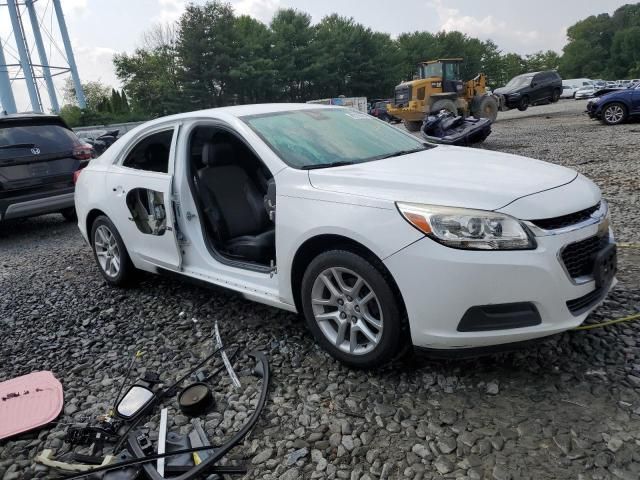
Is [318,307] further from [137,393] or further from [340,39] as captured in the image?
[340,39]

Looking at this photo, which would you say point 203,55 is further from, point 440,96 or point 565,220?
point 565,220

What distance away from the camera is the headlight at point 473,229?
224 centimetres

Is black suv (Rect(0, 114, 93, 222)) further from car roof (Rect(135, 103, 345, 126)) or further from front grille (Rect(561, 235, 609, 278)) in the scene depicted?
front grille (Rect(561, 235, 609, 278))

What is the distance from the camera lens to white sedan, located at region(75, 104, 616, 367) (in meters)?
2.26

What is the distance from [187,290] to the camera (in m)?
4.39

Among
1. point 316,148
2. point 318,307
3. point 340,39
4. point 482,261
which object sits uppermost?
point 340,39

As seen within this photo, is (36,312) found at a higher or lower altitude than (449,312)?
lower

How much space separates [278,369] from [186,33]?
149ft

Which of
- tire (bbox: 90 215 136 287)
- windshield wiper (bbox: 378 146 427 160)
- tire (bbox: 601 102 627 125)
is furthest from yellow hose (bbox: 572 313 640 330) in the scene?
tire (bbox: 601 102 627 125)

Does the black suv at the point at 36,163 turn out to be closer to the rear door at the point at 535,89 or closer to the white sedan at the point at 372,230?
the white sedan at the point at 372,230

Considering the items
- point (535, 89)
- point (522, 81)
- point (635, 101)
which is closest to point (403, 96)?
point (635, 101)

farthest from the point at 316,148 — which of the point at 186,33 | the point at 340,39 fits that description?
the point at 340,39

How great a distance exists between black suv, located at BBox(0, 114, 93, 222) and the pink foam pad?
4.23 meters

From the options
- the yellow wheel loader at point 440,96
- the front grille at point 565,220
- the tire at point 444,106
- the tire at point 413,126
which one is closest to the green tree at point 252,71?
the tire at point 413,126
